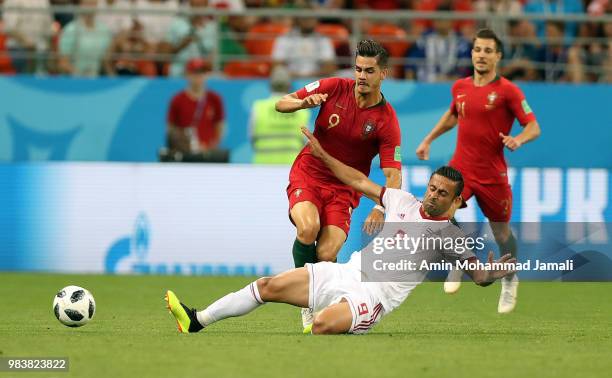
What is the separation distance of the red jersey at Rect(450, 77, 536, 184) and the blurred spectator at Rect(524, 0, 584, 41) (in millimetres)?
7241

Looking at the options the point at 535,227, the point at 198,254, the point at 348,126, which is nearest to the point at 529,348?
the point at 348,126

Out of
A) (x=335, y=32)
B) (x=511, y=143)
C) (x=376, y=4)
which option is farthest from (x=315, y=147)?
(x=376, y=4)

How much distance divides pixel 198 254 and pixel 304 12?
4.24m

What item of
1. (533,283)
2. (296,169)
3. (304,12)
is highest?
(304,12)

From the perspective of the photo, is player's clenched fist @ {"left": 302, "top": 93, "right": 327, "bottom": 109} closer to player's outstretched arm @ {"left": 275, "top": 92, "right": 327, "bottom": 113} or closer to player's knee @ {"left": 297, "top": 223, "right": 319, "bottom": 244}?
player's outstretched arm @ {"left": 275, "top": 92, "right": 327, "bottom": 113}

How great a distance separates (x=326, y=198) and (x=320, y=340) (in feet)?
6.63

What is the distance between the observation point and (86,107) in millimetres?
18172

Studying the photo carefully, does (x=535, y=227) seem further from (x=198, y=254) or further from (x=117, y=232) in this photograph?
(x=117, y=232)

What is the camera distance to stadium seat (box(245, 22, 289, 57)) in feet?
60.9

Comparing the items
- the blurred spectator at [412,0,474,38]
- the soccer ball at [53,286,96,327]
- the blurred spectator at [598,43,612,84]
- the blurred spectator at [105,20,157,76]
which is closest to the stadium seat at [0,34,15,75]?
the blurred spectator at [105,20,157,76]

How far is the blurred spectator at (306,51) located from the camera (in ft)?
59.6

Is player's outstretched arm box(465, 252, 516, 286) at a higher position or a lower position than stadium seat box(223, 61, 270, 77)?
lower

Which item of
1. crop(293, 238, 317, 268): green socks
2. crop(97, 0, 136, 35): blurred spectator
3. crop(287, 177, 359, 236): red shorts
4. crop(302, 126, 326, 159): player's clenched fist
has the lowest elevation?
crop(293, 238, 317, 268): green socks

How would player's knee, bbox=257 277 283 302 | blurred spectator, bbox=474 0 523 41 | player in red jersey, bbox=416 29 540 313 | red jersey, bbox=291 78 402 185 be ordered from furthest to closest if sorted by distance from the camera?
1. blurred spectator, bbox=474 0 523 41
2. player in red jersey, bbox=416 29 540 313
3. red jersey, bbox=291 78 402 185
4. player's knee, bbox=257 277 283 302
